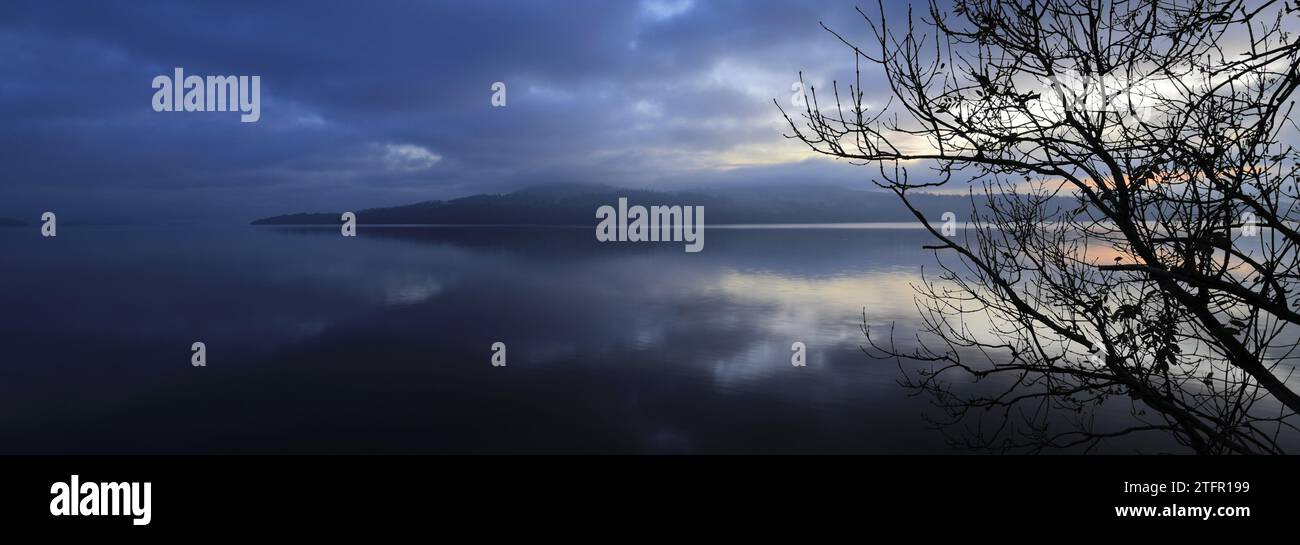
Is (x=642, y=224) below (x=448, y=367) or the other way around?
the other way around

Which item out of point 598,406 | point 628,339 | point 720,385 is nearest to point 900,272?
point 628,339

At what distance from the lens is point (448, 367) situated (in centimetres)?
2612

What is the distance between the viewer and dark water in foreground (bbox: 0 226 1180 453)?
18688mm
